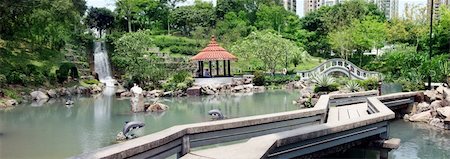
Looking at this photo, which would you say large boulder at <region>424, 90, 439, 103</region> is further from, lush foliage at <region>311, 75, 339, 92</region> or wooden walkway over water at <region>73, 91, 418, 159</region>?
lush foliage at <region>311, 75, 339, 92</region>

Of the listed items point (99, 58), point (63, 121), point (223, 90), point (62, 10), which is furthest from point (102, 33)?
point (63, 121)

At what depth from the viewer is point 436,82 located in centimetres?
1666

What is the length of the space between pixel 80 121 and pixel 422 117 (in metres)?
10.5


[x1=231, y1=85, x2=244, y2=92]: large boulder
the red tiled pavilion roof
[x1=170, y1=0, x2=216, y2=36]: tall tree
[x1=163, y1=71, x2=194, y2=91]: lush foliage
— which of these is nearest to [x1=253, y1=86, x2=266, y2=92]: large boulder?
[x1=231, y1=85, x2=244, y2=92]: large boulder

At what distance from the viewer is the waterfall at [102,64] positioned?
31.6 m

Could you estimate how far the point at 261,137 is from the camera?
554cm

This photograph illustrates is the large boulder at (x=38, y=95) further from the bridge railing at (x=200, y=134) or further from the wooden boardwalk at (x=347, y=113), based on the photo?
the bridge railing at (x=200, y=134)

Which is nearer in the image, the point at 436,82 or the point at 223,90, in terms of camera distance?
the point at 436,82

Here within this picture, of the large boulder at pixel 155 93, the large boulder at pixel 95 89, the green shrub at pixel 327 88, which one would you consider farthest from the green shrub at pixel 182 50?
the green shrub at pixel 327 88

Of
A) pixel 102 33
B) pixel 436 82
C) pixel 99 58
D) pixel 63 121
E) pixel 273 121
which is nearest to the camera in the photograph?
pixel 273 121

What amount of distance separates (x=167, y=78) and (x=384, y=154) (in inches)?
775

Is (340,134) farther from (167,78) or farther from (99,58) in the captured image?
(99,58)

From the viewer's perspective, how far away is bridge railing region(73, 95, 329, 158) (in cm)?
448

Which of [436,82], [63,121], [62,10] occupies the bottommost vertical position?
[63,121]
